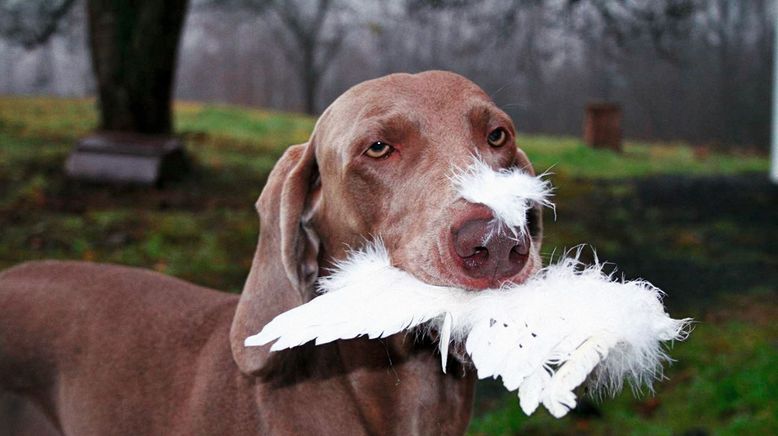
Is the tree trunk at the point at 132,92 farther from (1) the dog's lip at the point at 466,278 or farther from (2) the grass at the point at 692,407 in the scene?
(1) the dog's lip at the point at 466,278

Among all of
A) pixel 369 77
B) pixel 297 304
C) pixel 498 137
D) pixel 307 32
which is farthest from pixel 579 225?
pixel 297 304

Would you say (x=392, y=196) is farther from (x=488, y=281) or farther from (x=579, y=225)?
(x=579, y=225)

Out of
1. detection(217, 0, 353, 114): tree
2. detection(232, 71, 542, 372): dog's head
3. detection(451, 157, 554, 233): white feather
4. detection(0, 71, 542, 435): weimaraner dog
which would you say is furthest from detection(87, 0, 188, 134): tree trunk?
detection(451, 157, 554, 233): white feather

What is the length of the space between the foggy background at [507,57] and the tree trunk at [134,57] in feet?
1.40

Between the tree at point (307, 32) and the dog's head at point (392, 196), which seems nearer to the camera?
the dog's head at point (392, 196)

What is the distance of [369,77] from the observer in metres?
5.97

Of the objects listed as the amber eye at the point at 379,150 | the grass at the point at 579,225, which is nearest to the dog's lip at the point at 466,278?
the amber eye at the point at 379,150

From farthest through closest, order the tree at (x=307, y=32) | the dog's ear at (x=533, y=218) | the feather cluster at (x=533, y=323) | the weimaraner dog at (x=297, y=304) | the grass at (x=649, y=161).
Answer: the grass at (x=649, y=161), the tree at (x=307, y=32), the dog's ear at (x=533, y=218), the weimaraner dog at (x=297, y=304), the feather cluster at (x=533, y=323)

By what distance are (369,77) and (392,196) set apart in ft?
13.6

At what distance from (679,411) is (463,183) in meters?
3.47

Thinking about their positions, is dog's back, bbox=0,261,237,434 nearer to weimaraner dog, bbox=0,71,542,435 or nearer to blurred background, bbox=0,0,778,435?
weimaraner dog, bbox=0,71,542,435

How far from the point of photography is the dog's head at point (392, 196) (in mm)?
1628

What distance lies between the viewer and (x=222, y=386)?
2.29 metres

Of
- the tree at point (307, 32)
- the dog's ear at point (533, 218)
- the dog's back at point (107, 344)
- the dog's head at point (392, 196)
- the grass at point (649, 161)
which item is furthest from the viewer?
the grass at point (649, 161)
